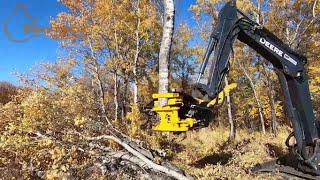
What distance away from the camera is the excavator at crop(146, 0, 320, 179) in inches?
196

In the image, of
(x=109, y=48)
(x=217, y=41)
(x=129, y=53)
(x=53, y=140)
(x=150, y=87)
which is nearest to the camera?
(x=217, y=41)

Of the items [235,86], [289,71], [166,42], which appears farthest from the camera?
[166,42]

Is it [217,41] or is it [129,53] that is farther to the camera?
[129,53]

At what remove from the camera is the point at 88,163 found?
605 centimetres

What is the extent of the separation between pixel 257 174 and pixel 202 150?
2312 mm

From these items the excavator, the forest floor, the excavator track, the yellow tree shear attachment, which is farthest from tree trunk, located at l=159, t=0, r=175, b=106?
the yellow tree shear attachment

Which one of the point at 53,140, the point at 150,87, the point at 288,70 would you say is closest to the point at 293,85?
the point at 288,70

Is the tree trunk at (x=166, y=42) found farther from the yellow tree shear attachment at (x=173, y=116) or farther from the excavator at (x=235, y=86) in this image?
the yellow tree shear attachment at (x=173, y=116)

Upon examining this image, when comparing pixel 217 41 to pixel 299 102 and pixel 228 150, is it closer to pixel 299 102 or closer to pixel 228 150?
pixel 299 102

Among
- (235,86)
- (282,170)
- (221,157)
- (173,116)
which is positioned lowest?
(282,170)

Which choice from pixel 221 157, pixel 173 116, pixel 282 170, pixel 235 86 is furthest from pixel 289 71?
pixel 221 157

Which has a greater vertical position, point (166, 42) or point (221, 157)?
point (166, 42)

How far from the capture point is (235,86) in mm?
5469

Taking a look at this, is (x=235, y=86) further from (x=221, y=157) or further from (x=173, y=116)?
(x=221, y=157)
